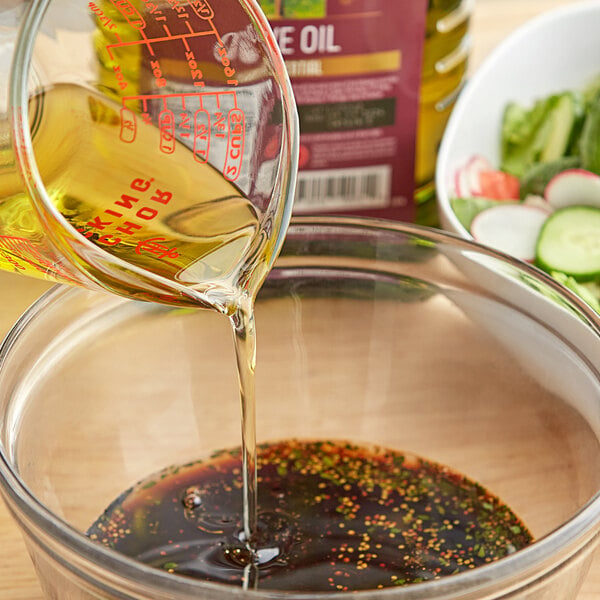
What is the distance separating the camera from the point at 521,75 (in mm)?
1205

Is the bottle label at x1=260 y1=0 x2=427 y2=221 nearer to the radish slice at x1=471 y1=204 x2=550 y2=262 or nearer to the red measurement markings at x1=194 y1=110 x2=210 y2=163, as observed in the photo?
the radish slice at x1=471 y1=204 x2=550 y2=262

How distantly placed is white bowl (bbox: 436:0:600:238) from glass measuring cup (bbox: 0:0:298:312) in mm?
399

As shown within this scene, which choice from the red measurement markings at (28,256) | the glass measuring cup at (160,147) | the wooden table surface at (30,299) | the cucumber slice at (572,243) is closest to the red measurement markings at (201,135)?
the glass measuring cup at (160,147)

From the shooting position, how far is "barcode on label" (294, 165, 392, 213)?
1056mm

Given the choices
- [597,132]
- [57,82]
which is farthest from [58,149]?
[597,132]

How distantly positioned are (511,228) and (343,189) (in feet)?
0.53

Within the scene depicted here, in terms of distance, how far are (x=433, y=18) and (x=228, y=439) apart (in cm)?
44

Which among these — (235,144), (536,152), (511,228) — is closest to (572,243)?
(511,228)

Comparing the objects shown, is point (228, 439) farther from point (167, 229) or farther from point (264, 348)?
point (167, 229)

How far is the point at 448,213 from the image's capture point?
3.09 ft

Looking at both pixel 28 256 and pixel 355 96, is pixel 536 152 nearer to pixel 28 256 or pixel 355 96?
pixel 355 96

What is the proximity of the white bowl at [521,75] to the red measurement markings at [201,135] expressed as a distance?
0.41m

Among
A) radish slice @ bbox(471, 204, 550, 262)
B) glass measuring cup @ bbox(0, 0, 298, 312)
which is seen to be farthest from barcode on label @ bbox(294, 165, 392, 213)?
glass measuring cup @ bbox(0, 0, 298, 312)

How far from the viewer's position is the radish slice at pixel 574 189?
1.05 metres
